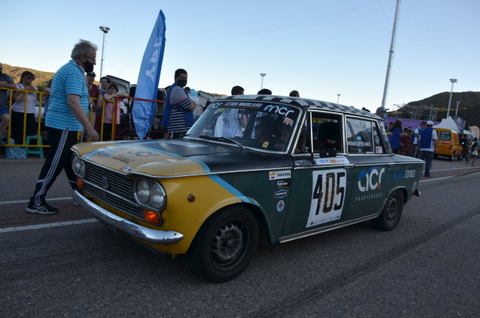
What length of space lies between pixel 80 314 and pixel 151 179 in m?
0.98

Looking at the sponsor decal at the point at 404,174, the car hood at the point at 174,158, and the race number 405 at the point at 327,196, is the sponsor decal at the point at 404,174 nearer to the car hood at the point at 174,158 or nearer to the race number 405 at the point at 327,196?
the race number 405 at the point at 327,196

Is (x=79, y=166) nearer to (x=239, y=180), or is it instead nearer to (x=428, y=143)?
(x=239, y=180)

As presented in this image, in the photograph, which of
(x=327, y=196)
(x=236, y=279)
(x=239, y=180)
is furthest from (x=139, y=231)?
(x=327, y=196)

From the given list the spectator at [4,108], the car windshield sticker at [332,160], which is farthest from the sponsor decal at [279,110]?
the spectator at [4,108]

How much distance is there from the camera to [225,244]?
9.89ft

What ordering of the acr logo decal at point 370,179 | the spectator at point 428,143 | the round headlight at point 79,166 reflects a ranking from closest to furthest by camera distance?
1. the round headlight at point 79,166
2. the acr logo decal at point 370,179
3. the spectator at point 428,143

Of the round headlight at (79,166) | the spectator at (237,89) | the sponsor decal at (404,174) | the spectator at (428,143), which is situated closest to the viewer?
the round headlight at (79,166)

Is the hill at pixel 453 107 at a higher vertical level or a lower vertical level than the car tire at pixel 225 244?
higher

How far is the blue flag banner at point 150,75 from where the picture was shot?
9.91 m

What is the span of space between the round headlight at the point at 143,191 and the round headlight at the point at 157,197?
1.9 inches

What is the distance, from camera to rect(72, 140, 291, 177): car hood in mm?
2719

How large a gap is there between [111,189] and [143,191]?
50 cm

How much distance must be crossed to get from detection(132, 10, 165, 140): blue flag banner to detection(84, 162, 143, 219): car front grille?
6678mm

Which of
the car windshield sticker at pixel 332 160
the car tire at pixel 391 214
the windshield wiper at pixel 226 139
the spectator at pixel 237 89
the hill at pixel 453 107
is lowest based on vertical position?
the car tire at pixel 391 214
